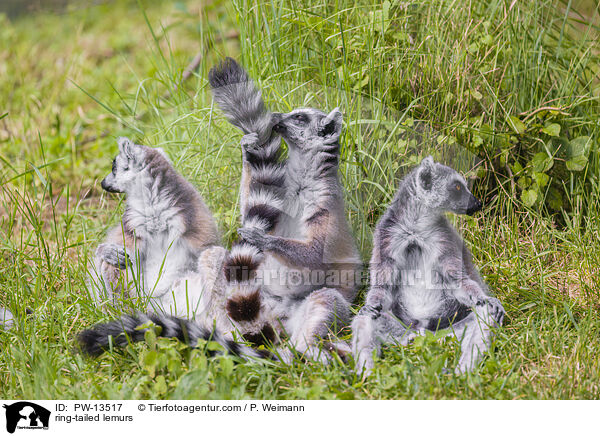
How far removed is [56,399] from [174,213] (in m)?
1.04

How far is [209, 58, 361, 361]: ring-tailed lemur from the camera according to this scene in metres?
2.82

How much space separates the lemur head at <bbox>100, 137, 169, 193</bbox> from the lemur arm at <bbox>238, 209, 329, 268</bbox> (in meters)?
0.70

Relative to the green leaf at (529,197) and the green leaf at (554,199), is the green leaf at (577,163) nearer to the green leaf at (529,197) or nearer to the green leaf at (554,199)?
the green leaf at (554,199)

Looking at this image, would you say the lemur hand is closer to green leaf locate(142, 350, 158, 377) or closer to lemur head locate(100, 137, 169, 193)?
green leaf locate(142, 350, 158, 377)

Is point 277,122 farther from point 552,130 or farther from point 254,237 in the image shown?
point 552,130

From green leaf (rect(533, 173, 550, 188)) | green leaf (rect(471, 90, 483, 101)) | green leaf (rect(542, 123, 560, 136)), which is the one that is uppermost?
green leaf (rect(471, 90, 483, 101))

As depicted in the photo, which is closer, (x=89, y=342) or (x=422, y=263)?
(x=89, y=342)

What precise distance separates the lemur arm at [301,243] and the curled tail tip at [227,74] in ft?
2.51

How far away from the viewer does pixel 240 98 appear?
9.55 feet

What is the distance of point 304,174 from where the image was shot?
298 centimetres

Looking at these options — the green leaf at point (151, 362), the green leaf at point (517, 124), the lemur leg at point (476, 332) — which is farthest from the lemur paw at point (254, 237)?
the green leaf at point (517, 124)

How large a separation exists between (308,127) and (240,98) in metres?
0.38
